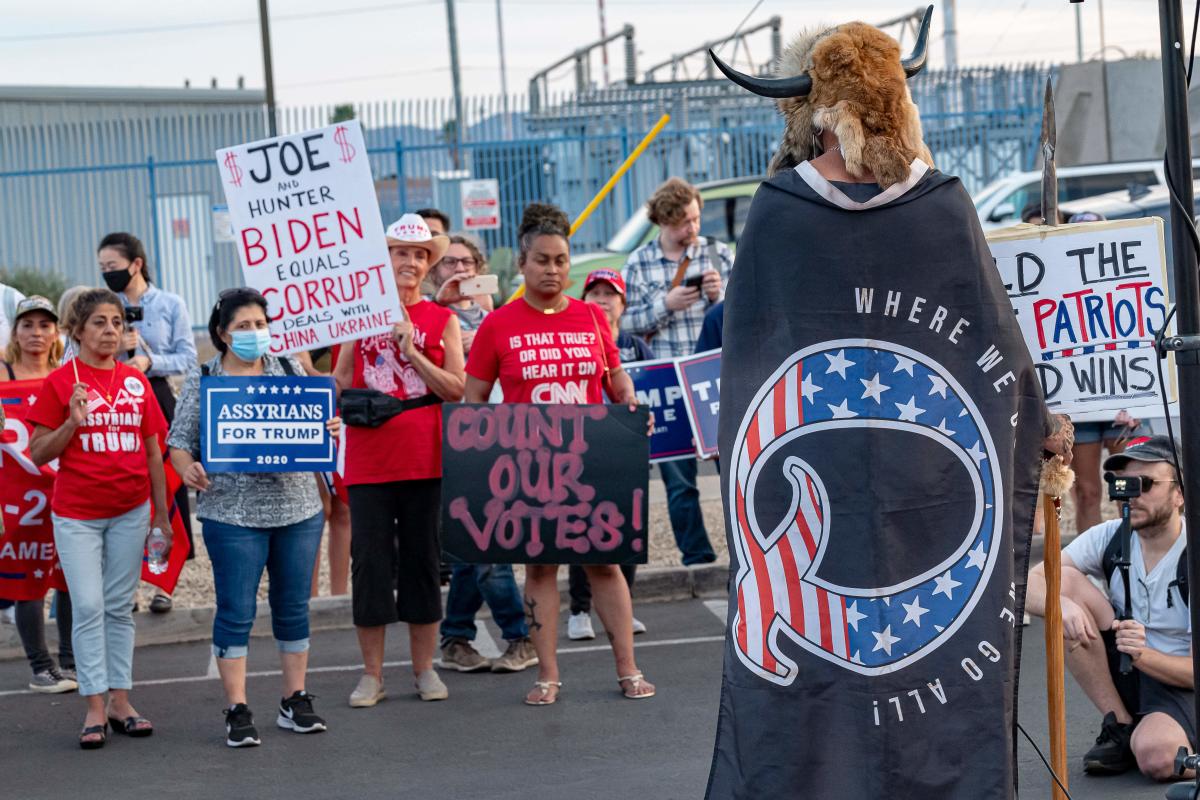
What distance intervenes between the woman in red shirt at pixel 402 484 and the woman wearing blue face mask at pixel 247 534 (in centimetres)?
26

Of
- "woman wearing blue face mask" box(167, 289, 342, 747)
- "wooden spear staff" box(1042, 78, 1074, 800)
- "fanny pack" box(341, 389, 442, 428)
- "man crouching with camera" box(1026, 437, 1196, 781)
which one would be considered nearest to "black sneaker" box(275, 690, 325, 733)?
"woman wearing blue face mask" box(167, 289, 342, 747)

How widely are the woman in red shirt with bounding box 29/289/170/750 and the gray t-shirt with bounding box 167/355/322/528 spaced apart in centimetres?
26

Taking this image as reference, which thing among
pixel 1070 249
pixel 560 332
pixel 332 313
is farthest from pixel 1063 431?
pixel 332 313

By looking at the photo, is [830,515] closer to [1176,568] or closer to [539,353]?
[1176,568]

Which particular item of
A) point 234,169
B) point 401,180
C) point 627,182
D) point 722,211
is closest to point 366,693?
point 234,169

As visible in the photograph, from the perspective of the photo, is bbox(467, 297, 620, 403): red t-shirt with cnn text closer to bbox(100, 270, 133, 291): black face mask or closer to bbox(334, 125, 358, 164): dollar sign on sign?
bbox(334, 125, 358, 164): dollar sign on sign

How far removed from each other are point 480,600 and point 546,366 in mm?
1449

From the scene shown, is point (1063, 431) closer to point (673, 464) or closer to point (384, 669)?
point (384, 669)

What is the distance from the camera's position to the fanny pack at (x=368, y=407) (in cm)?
688

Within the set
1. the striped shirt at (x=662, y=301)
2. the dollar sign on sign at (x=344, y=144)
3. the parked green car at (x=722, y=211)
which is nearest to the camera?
the dollar sign on sign at (x=344, y=144)

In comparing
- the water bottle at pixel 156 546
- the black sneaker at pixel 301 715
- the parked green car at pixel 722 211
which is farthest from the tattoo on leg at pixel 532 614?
the parked green car at pixel 722 211

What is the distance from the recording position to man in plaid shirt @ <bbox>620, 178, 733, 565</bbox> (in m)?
9.02

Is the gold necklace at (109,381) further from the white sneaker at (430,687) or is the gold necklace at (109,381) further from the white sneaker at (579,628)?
the white sneaker at (579,628)

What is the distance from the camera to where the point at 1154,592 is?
5680 mm
